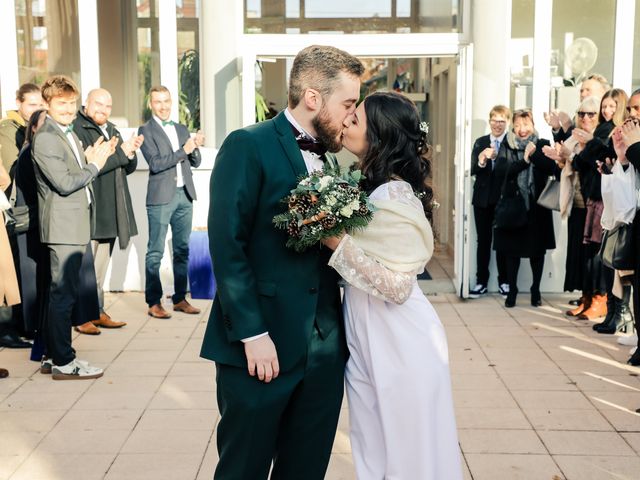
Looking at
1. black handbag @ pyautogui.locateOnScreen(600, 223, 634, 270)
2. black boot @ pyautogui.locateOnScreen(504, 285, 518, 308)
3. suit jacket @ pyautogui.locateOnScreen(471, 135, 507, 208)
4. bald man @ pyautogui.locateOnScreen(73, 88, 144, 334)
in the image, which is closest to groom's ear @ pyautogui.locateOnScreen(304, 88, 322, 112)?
black handbag @ pyautogui.locateOnScreen(600, 223, 634, 270)

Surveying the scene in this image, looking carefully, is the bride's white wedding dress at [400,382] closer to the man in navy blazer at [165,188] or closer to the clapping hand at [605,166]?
the clapping hand at [605,166]

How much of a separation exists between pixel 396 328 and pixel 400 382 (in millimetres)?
200

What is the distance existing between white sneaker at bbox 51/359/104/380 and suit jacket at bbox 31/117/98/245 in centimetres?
88

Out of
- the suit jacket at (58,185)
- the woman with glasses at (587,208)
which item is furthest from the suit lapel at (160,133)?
the woman with glasses at (587,208)

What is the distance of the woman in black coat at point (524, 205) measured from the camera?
28.1 ft

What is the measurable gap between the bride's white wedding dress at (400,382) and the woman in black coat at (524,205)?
5450 mm

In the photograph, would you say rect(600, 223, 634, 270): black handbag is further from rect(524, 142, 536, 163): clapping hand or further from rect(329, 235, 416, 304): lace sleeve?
rect(329, 235, 416, 304): lace sleeve

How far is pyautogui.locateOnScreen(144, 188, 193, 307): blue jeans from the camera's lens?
26.9 ft

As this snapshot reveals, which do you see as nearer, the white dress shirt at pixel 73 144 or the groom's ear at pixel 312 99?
the groom's ear at pixel 312 99

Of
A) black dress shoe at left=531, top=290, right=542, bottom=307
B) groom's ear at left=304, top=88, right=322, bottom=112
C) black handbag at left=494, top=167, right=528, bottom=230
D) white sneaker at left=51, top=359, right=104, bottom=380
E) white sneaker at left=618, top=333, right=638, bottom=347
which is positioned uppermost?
groom's ear at left=304, top=88, right=322, bottom=112

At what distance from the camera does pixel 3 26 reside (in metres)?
9.27

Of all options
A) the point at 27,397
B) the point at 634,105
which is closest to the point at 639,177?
the point at 634,105

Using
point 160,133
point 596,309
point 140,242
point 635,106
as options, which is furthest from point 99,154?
point 596,309

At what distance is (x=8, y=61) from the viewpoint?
927cm
